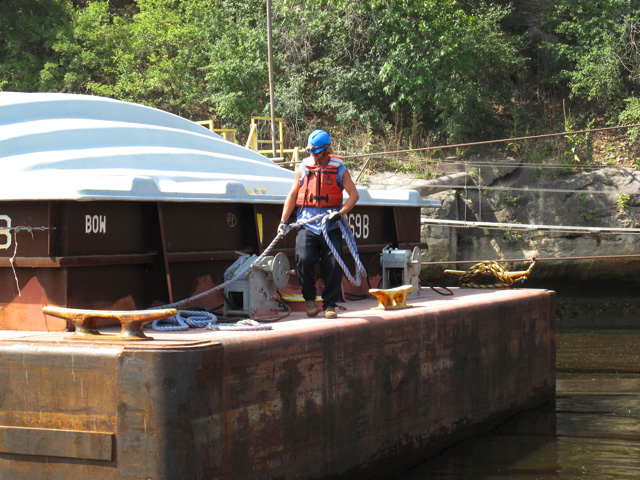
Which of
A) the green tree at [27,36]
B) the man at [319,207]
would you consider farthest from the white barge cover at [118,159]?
the green tree at [27,36]

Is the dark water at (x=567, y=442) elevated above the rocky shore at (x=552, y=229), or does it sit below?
below

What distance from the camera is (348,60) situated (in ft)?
85.1

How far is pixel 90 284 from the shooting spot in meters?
6.09

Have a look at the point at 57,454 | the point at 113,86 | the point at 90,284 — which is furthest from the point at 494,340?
the point at 113,86

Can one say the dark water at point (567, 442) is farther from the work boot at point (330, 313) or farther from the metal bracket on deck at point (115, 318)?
the metal bracket on deck at point (115, 318)

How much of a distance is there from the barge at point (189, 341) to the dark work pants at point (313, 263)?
285 millimetres

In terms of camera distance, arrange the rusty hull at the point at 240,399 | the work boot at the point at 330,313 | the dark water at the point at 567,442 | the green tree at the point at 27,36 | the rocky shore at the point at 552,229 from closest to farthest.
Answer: the rusty hull at the point at 240,399 → the work boot at the point at 330,313 → the dark water at the point at 567,442 → the rocky shore at the point at 552,229 → the green tree at the point at 27,36

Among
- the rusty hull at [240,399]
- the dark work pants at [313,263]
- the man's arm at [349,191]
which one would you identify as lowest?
the rusty hull at [240,399]

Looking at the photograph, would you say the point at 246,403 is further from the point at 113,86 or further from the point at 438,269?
the point at 113,86

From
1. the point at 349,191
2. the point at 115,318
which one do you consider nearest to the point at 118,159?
the point at 349,191

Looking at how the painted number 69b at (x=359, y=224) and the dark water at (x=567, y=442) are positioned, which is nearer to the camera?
the dark water at (x=567, y=442)

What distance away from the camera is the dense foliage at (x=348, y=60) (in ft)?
76.2

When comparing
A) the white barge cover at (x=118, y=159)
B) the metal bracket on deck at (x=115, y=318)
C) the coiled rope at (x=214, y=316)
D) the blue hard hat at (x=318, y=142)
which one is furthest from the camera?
the blue hard hat at (x=318, y=142)

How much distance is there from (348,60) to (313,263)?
789 inches
